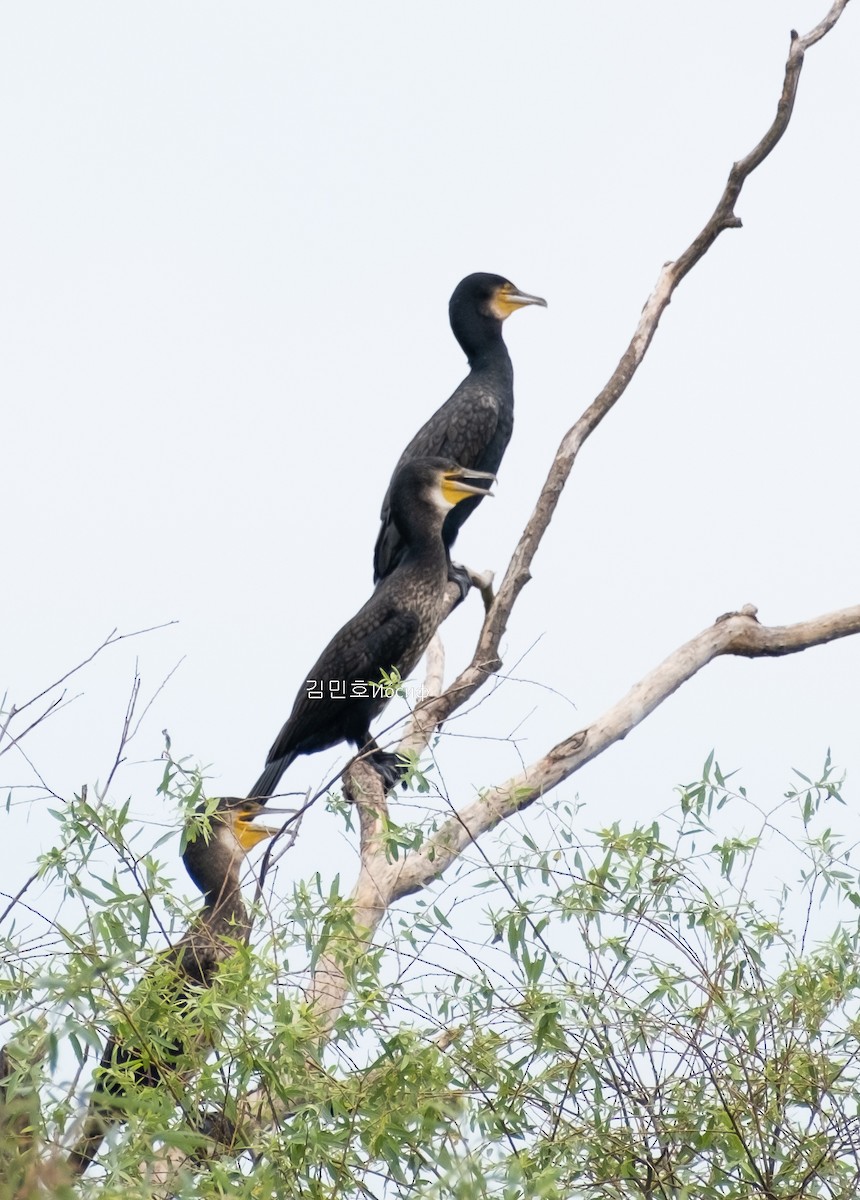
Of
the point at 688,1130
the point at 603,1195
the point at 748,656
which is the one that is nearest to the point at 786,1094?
the point at 688,1130

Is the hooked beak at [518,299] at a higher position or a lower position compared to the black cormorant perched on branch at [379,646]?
higher

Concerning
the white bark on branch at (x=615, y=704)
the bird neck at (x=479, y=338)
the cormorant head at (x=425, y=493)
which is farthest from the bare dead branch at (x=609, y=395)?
the bird neck at (x=479, y=338)

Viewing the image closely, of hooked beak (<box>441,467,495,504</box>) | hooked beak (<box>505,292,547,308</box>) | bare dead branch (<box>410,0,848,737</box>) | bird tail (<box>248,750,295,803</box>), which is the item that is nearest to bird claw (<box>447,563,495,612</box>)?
hooked beak (<box>441,467,495,504</box>)

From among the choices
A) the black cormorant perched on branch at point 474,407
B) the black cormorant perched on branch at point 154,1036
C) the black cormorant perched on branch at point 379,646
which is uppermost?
the black cormorant perched on branch at point 474,407

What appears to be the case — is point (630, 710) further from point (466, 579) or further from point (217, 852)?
point (217, 852)

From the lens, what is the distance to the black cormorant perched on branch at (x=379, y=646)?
4.41 meters

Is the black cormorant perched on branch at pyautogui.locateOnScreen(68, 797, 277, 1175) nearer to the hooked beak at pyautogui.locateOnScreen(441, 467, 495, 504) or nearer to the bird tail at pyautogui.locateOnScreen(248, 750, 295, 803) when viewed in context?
the bird tail at pyautogui.locateOnScreen(248, 750, 295, 803)

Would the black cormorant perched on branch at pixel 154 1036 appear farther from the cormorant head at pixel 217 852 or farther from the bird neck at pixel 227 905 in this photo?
the cormorant head at pixel 217 852

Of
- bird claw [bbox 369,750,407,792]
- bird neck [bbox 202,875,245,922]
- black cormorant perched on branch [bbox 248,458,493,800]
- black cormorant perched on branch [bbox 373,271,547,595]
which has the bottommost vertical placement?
bird neck [bbox 202,875,245,922]

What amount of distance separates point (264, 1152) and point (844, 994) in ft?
3.72

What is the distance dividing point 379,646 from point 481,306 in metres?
1.82

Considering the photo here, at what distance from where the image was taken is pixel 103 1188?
6.33ft

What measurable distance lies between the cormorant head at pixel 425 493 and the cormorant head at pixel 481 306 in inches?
38.4

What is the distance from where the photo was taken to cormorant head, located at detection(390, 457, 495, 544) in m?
4.64
